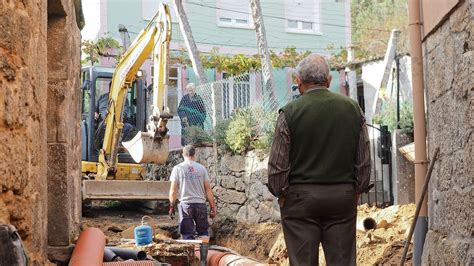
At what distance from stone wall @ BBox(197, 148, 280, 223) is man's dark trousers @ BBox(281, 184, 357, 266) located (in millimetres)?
8296

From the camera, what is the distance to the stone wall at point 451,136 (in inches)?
161

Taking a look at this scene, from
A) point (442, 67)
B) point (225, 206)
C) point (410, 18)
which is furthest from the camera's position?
point (225, 206)

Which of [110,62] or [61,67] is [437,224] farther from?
[110,62]

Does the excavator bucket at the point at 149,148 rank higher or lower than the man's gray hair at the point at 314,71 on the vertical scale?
lower

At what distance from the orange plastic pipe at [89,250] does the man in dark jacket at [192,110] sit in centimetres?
1037

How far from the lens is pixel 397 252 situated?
8.39 meters

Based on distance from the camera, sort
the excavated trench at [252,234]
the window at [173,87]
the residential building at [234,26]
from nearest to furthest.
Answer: the excavated trench at [252,234]
the window at [173,87]
the residential building at [234,26]

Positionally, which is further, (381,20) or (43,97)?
(381,20)

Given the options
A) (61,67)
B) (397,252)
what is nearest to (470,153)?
(61,67)

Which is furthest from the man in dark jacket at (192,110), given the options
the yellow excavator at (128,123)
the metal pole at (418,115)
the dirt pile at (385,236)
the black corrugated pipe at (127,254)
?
the metal pole at (418,115)

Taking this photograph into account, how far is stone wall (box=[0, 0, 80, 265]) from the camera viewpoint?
298cm

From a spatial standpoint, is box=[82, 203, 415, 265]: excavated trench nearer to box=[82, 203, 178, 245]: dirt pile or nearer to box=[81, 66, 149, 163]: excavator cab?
box=[82, 203, 178, 245]: dirt pile

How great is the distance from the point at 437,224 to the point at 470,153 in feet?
3.30

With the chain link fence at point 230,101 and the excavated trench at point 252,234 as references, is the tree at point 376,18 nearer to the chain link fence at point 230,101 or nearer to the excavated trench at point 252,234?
the chain link fence at point 230,101
